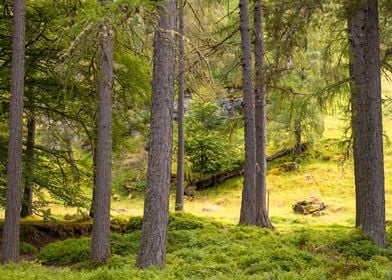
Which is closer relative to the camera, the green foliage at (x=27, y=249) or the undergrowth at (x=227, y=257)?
the undergrowth at (x=227, y=257)

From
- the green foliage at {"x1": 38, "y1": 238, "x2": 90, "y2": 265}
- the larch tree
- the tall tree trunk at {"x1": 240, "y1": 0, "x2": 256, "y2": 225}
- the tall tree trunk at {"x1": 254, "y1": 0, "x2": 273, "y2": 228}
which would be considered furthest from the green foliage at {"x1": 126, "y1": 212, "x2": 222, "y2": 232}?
the larch tree

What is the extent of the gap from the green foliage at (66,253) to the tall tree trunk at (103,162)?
115 cm

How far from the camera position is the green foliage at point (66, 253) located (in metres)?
11.1

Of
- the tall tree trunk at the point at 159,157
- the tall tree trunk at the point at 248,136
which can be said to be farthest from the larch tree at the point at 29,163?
the tall tree trunk at the point at 248,136

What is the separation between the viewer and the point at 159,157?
7.71 meters

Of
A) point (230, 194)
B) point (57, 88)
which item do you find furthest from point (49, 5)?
point (230, 194)

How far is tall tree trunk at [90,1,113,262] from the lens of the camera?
32.4 ft

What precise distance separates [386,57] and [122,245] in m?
8.38

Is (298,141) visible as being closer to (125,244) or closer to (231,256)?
(125,244)

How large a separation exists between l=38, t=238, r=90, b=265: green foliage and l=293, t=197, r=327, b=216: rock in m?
16.5

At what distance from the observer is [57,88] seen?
1439 cm

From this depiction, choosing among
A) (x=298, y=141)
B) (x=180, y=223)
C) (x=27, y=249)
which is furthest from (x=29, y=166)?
(x=298, y=141)

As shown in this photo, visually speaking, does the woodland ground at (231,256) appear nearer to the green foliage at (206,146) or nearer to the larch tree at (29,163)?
the larch tree at (29,163)

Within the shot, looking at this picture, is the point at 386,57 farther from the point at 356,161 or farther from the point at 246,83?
the point at 246,83
